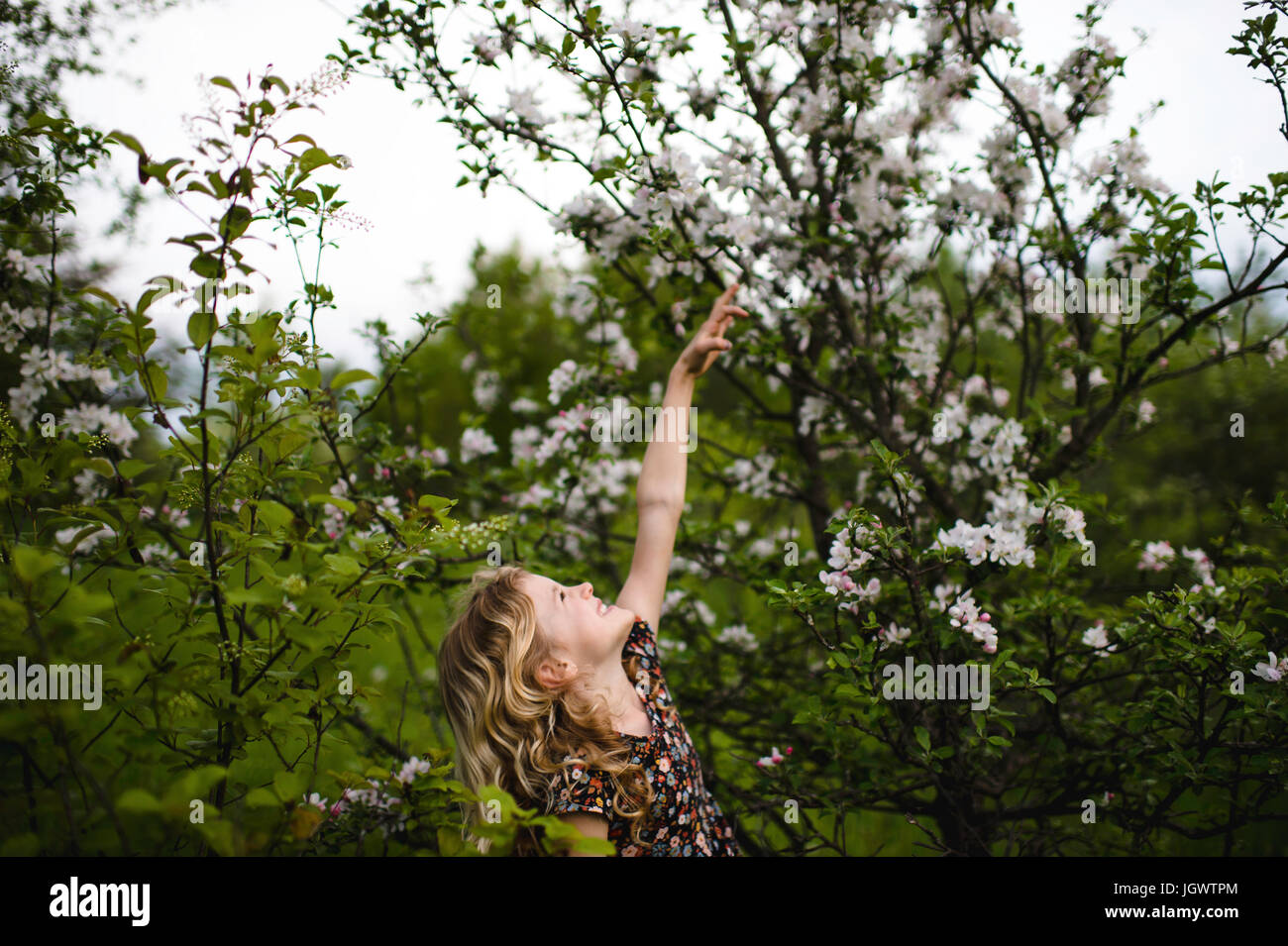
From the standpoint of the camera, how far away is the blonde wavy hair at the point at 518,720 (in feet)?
6.32

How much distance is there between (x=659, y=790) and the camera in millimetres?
1996

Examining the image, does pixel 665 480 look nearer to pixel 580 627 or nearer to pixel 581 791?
pixel 580 627

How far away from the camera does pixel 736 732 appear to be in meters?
3.23

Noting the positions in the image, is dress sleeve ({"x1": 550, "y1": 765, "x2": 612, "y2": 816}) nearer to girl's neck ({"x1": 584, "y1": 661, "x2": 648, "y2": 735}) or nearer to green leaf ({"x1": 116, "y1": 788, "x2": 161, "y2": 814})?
girl's neck ({"x1": 584, "y1": 661, "x2": 648, "y2": 735})

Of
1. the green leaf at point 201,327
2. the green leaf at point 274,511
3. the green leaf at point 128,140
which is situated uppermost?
the green leaf at point 128,140

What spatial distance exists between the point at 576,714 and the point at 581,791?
0.66 feet

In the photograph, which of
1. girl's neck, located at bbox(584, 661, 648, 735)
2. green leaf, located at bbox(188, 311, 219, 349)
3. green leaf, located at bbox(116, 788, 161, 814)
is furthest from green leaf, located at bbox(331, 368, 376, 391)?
girl's neck, located at bbox(584, 661, 648, 735)

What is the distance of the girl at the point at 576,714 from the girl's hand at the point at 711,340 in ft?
0.05

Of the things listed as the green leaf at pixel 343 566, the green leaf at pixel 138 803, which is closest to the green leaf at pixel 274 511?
the green leaf at pixel 343 566

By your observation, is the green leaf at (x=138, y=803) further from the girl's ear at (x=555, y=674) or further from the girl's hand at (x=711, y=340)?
the girl's hand at (x=711, y=340)

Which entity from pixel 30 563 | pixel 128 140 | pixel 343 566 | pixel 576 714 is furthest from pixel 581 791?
pixel 128 140

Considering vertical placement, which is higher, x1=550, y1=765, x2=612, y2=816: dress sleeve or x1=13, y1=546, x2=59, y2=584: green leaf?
x1=13, y1=546, x2=59, y2=584: green leaf

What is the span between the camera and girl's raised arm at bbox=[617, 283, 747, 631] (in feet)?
7.76
